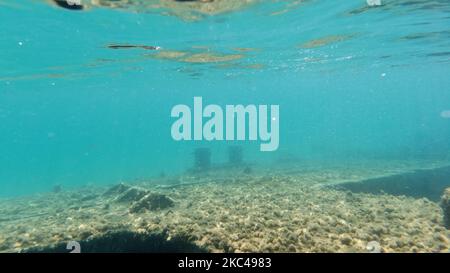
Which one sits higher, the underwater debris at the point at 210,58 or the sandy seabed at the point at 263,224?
the underwater debris at the point at 210,58

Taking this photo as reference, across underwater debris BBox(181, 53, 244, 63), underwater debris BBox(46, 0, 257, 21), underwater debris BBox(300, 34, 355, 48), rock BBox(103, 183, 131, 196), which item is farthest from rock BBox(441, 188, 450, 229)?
underwater debris BBox(181, 53, 244, 63)

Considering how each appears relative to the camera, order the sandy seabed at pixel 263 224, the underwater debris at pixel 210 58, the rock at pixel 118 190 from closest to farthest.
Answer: the sandy seabed at pixel 263 224 → the rock at pixel 118 190 → the underwater debris at pixel 210 58

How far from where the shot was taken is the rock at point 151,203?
1255 centimetres

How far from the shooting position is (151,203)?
12852 millimetres

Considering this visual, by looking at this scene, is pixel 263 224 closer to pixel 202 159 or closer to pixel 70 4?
pixel 70 4

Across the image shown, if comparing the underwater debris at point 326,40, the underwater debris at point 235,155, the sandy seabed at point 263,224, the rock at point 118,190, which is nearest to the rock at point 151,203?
the sandy seabed at point 263,224

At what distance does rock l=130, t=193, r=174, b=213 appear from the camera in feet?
41.2

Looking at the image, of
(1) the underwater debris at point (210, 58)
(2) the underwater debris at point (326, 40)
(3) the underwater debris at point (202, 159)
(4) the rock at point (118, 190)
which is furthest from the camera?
(3) the underwater debris at point (202, 159)

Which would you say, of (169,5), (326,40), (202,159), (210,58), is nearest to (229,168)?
(202,159)

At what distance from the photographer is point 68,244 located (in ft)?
29.7

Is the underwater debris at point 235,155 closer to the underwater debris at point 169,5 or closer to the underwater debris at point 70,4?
the underwater debris at point 169,5

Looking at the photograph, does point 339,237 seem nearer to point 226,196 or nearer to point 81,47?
point 226,196
